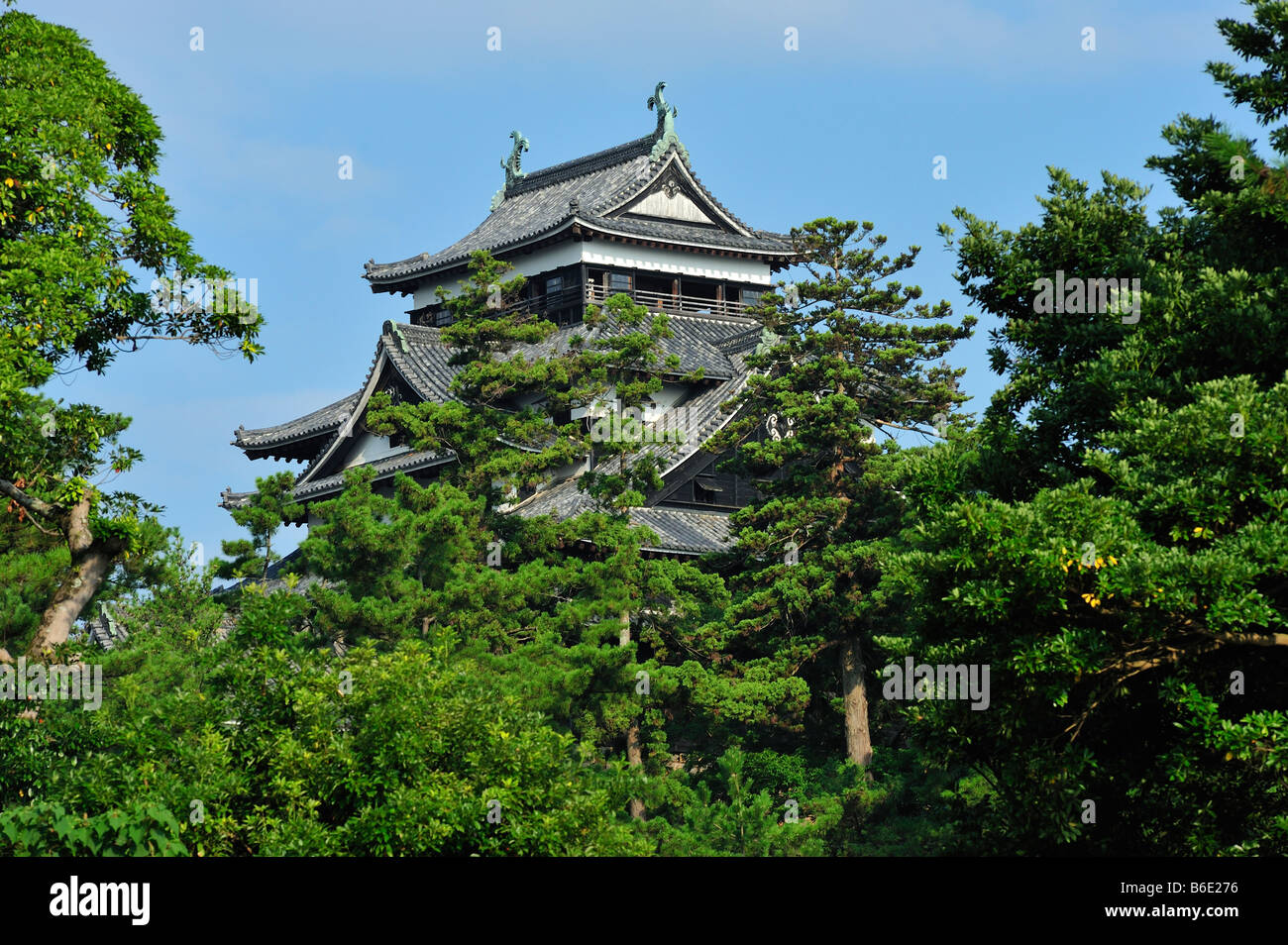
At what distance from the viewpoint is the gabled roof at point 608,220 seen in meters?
35.9

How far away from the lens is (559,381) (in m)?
25.2

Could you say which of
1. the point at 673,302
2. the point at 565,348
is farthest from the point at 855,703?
the point at 673,302

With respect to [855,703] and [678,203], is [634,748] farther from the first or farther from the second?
[678,203]

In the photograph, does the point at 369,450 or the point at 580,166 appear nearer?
the point at 369,450

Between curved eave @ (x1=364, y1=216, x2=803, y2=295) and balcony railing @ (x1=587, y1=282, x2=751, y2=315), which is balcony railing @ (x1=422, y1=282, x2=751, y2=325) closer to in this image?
balcony railing @ (x1=587, y1=282, x2=751, y2=315)

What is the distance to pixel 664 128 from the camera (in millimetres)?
37688

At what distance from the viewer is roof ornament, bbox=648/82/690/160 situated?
37375 mm

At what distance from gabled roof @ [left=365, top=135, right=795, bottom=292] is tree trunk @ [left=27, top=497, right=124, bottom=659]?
889 inches

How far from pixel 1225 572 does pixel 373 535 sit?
1317 cm

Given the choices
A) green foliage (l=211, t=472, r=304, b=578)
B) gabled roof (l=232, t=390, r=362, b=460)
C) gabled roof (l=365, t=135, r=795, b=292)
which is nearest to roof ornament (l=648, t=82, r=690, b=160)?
gabled roof (l=365, t=135, r=795, b=292)

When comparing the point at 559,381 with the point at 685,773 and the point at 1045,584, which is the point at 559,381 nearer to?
the point at 685,773

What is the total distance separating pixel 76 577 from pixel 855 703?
12.7m

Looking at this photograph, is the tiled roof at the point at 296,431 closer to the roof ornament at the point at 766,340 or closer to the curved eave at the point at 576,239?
the curved eave at the point at 576,239

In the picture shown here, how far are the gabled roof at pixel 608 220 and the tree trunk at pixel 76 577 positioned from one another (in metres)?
22.6
